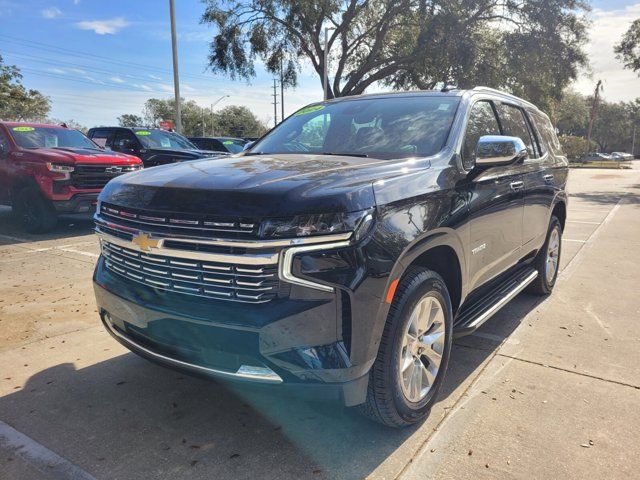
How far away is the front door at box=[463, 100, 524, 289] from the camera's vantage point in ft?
10.8

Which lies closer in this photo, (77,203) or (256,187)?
(256,187)

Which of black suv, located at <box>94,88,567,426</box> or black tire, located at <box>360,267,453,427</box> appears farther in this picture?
black tire, located at <box>360,267,453,427</box>

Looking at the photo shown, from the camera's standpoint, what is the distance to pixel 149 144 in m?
12.2

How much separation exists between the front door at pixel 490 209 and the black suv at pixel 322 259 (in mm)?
23

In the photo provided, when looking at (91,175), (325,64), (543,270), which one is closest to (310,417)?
(543,270)

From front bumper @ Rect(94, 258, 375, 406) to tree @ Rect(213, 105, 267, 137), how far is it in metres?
81.7

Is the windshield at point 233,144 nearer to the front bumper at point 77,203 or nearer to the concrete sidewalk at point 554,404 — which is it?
the front bumper at point 77,203

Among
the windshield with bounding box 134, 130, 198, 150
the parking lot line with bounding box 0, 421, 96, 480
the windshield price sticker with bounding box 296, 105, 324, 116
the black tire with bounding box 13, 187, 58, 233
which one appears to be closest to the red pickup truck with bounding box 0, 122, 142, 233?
the black tire with bounding box 13, 187, 58, 233

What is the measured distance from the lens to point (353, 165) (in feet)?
9.34

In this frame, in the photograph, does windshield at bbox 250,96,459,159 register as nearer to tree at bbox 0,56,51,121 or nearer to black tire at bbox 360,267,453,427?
black tire at bbox 360,267,453,427

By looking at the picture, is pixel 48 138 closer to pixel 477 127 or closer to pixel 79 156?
pixel 79 156

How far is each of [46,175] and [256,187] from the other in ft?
24.3

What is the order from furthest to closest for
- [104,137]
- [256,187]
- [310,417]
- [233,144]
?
1. [233,144]
2. [104,137]
3. [310,417]
4. [256,187]

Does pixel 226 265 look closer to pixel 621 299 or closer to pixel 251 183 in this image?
pixel 251 183
